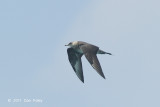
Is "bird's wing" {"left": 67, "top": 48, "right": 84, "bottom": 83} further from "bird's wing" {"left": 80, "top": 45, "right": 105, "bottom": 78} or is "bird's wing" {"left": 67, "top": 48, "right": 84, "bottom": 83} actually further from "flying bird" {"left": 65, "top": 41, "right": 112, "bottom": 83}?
"bird's wing" {"left": 80, "top": 45, "right": 105, "bottom": 78}

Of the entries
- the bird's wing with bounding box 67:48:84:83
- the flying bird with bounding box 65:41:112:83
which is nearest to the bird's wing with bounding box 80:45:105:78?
the flying bird with bounding box 65:41:112:83

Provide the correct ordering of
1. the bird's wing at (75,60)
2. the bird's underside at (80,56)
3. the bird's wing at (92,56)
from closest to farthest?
the bird's wing at (92,56) < the bird's underside at (80,56) < the bird's wing at (75,60)

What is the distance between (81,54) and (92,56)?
7293 mm

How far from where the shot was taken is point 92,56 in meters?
48.5

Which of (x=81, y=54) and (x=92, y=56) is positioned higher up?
(x=81, y=54)

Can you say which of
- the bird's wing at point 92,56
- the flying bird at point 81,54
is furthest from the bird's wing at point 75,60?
the bird's wing at point 92,56

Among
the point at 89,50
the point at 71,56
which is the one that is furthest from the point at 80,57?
the point at 89,50

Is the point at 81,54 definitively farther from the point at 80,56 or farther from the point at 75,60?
the point at 75,60

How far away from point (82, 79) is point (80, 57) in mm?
2187

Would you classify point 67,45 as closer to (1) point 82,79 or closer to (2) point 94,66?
(1) point 82,79

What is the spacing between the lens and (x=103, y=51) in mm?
52375

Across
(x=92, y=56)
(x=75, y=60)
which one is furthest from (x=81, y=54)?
(x=92, y=56)

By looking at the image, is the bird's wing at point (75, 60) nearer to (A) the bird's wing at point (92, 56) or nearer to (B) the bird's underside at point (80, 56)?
(B) the bird's underside at point (80, 56)

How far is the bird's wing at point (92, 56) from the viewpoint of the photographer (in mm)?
47031
